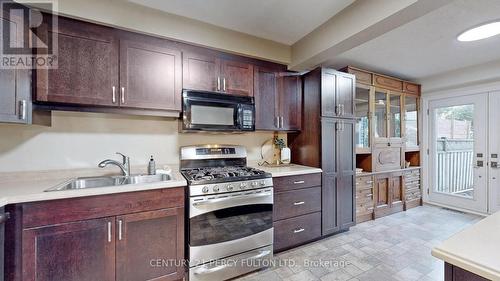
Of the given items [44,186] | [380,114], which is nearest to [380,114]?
[380,114]

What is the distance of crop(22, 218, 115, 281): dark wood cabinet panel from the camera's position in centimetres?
137

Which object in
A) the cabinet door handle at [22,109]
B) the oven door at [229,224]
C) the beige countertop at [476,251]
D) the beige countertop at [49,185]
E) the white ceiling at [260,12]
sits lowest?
the oven door at [229,224]

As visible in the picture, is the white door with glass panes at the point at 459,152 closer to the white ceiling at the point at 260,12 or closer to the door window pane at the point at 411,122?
the door window pane at the point at 411,122

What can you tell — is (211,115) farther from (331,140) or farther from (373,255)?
(373,255)

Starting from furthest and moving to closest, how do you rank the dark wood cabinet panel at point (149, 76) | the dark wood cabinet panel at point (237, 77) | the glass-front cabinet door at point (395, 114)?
the glass-front cabinet door at point (395, 114), the dark wood cabinet panel at point (237, 77), the dark wood cabinet panel at point (149, 76)

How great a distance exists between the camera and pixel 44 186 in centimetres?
158

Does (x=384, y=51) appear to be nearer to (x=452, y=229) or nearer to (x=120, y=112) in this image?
(x=452, y=229)

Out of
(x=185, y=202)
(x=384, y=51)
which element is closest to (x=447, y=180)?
(x=384, y=51)

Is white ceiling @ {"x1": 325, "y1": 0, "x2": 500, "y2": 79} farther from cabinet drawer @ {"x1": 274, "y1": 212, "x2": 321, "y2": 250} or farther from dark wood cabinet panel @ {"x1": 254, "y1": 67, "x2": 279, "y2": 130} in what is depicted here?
cabinet drawer @ {"x1": 274, "y1": 212, "x2": 321, "y2": 250}

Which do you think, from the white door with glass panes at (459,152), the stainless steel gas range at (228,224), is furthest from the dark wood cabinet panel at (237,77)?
the white door with glass panes at (459,152)

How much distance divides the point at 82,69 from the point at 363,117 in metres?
3.61

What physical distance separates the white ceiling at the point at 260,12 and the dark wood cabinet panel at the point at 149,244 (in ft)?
6.13

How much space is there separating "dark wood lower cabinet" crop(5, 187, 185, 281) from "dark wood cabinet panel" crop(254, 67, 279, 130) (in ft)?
4.25

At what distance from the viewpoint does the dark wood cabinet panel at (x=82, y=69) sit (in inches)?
66.6
